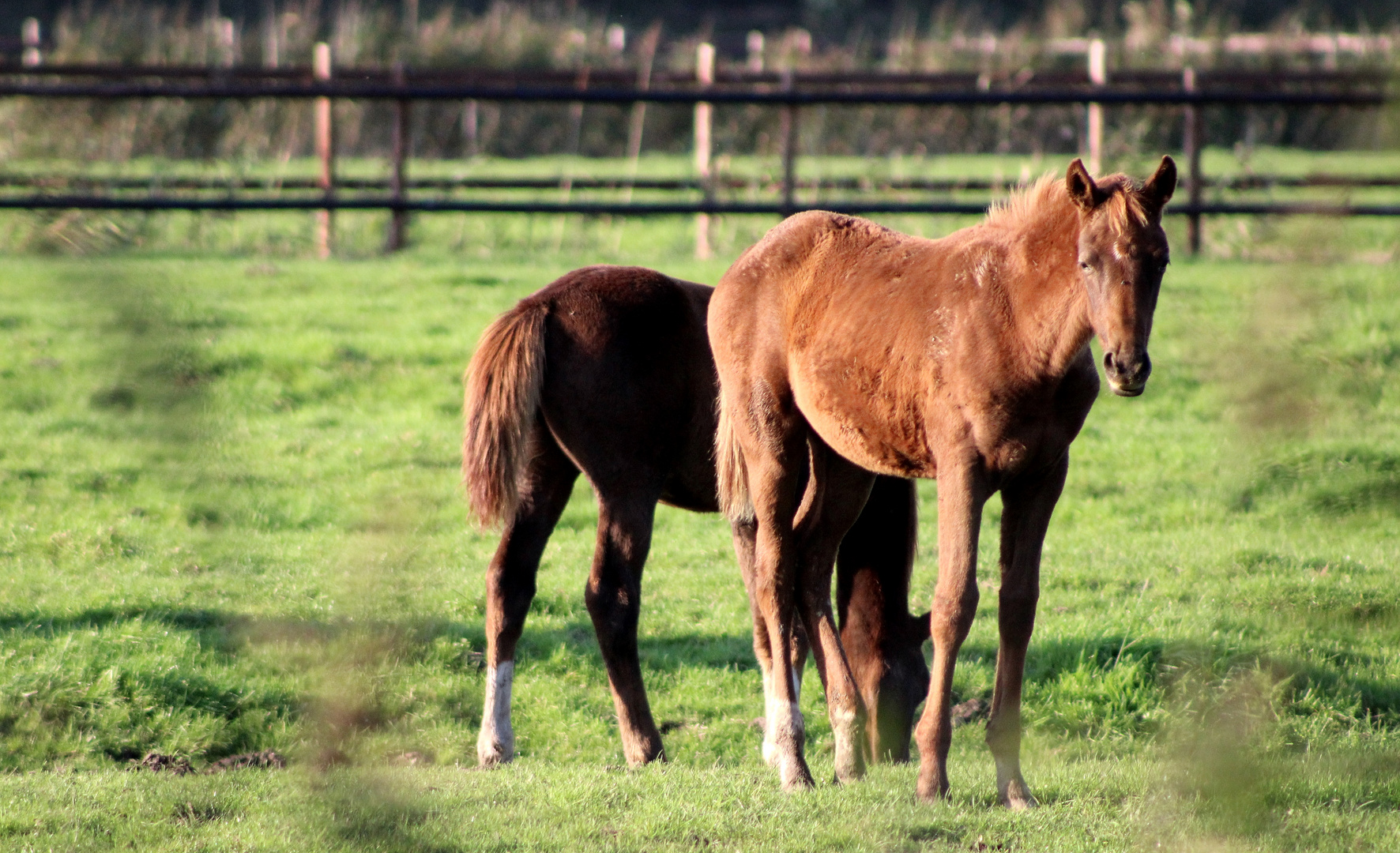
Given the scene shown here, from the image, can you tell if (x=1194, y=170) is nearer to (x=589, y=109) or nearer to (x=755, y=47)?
(x=589, y=109)

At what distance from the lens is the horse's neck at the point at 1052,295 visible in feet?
10.6

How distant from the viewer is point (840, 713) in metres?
4.04

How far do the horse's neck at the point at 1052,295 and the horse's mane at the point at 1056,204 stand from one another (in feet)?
0.08

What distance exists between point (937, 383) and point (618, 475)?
1411mm

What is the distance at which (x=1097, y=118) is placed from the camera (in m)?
12.4

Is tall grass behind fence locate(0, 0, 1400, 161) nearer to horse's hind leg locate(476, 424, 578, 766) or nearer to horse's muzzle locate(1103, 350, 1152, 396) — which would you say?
horse's hind leg locate(476, 424, 578, 766)

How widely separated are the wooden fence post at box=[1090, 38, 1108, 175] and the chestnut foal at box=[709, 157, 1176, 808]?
277 inches

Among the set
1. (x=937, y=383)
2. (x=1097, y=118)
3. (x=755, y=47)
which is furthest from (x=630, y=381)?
(x=755, y=47)

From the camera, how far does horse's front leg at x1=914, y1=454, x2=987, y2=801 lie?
3.41 metres

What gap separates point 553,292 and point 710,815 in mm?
2011

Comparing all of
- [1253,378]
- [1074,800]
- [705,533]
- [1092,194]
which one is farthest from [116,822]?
[705,533]

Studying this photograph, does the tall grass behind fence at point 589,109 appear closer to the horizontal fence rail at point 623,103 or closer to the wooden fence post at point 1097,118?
the wooden fence post at point 1097,118

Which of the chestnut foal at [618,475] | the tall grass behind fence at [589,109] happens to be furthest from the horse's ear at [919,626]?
the tall grass behind fence at [589,109]

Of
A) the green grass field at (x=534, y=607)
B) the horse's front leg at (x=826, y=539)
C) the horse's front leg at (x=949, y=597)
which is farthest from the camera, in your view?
the horse's front leg at (x=826, y=539)
